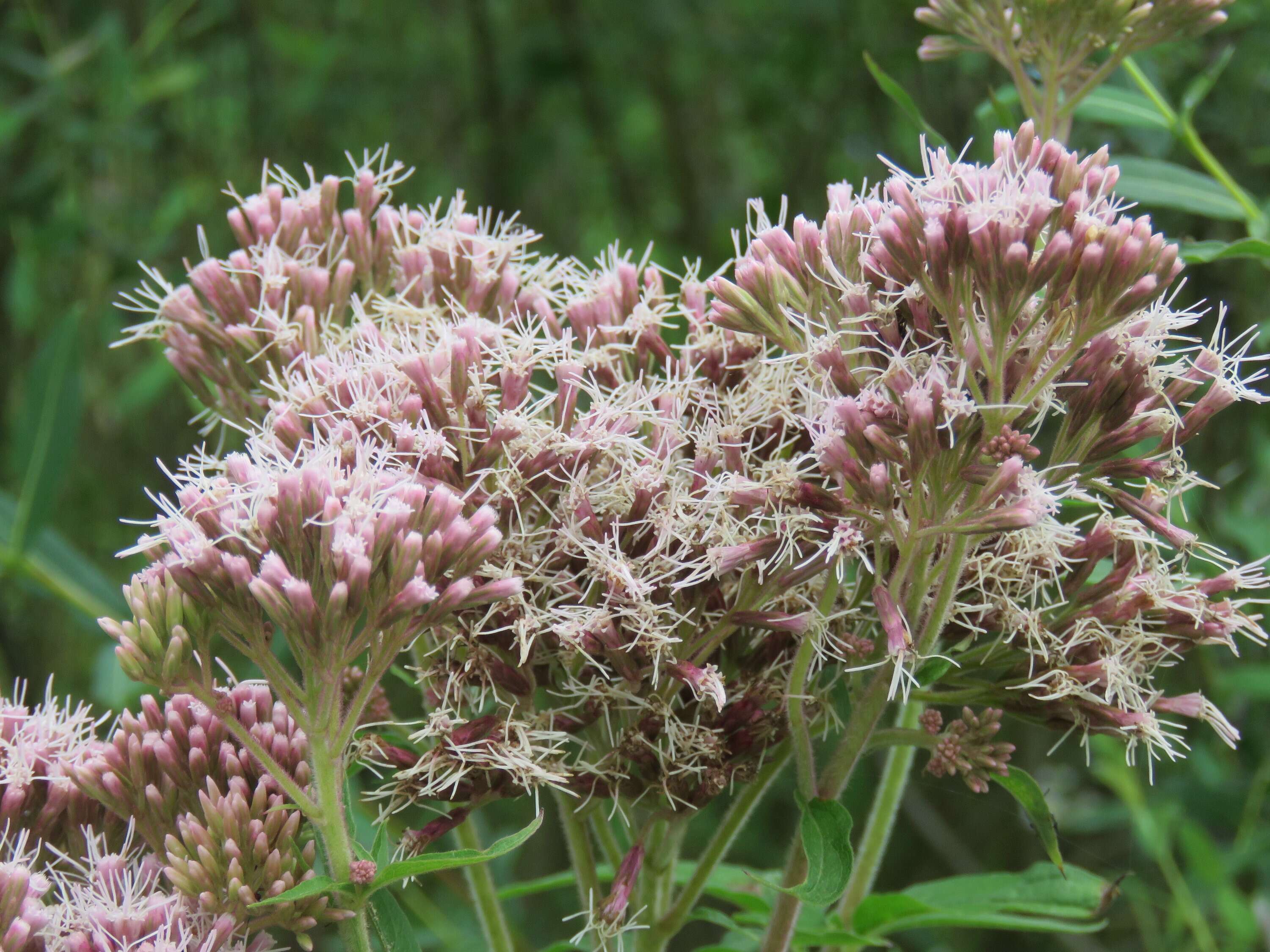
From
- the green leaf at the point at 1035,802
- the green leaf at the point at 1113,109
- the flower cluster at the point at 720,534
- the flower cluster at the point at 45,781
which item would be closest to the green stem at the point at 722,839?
the flower cluster at the point at 720,534

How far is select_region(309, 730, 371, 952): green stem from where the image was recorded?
5.41 feet

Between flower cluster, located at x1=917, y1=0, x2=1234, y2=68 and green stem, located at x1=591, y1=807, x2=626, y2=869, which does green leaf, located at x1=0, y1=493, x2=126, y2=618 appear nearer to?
green stem, located at x1=591, y1=807, x2=626, y2=869

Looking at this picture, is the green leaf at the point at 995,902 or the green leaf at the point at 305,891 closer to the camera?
the green leaf at the point at 305,891

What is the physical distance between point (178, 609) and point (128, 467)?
165 inches

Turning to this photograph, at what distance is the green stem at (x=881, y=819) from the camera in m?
2.11

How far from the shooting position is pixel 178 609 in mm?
1668

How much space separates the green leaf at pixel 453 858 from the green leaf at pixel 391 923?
10 centimetres

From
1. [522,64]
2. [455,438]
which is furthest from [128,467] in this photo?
[455,438]

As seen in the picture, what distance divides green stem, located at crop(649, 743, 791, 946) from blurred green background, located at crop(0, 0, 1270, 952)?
1471 millimetres

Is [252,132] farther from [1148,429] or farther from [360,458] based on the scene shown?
[1148,429]

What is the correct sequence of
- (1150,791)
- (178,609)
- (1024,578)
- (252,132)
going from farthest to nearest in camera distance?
(252,132) < (1150,791) < (1024,578) < (178,609)

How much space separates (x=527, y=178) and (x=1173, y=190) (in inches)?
136

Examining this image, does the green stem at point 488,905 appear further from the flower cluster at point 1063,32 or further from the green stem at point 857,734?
the flower cluster at point 1063,32

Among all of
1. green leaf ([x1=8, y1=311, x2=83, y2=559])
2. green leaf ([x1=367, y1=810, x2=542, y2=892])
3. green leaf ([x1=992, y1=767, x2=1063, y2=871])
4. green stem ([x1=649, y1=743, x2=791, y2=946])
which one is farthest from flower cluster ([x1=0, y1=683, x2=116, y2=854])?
green leaf ([x1=8, y1=311, x2=83, y2=559])
